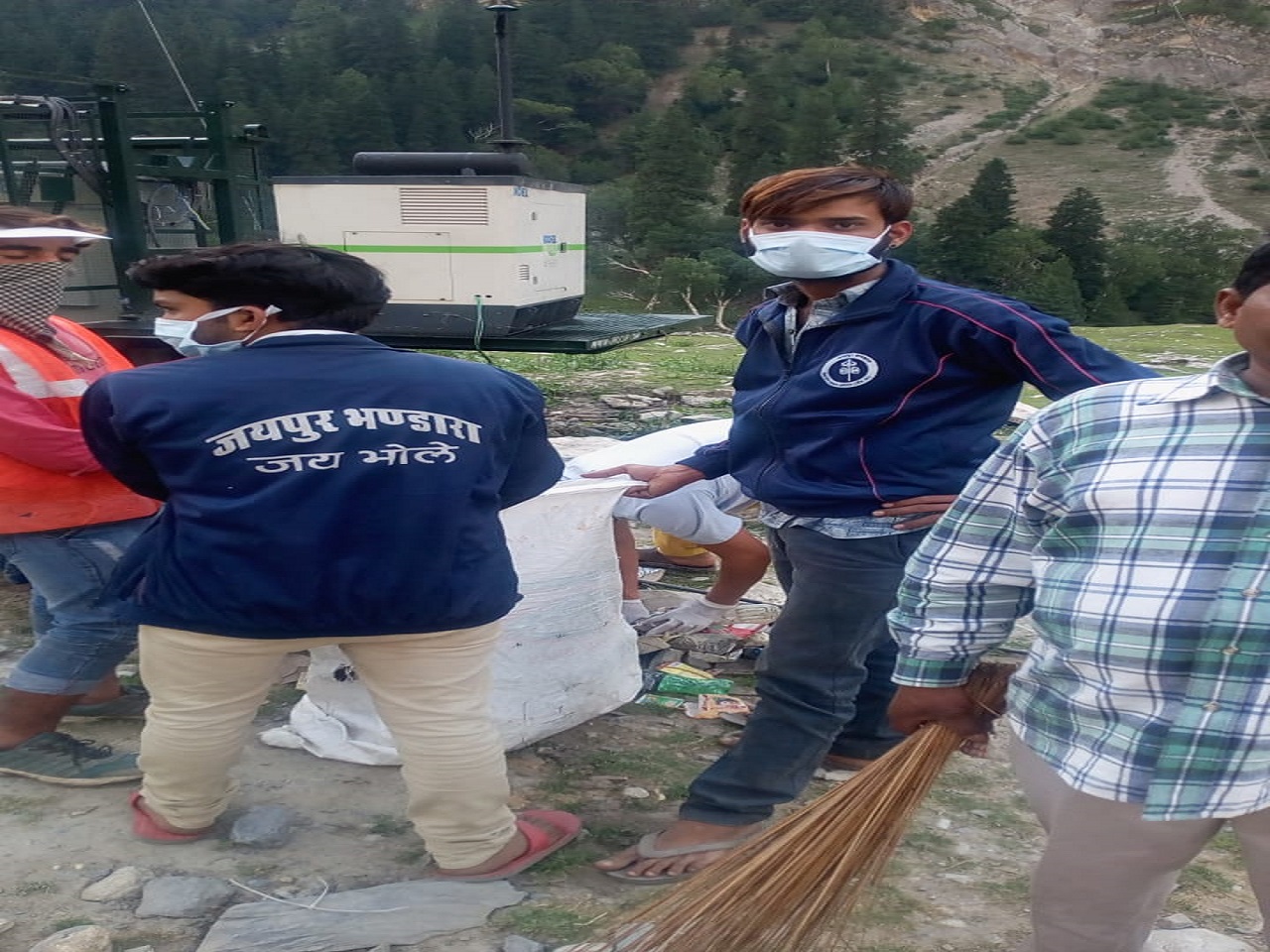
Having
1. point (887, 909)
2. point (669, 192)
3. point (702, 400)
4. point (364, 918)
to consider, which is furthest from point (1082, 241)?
point (364, 918)

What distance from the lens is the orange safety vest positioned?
247cm

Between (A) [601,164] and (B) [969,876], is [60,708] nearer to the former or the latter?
(B) [969,876]

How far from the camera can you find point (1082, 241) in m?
40.1

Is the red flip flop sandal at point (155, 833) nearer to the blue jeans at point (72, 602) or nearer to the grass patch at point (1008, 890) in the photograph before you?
the blue jeans at point (72, 602)

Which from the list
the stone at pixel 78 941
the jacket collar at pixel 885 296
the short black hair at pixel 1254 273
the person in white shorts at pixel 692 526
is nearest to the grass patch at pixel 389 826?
the stone at pixel 78 941

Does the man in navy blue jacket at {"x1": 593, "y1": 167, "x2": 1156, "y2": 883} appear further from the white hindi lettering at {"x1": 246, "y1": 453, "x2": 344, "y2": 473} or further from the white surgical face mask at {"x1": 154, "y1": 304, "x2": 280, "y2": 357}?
the white surgical face mask at {"x1": 154, "y1": 304, "x2": 280, "y2": 357}

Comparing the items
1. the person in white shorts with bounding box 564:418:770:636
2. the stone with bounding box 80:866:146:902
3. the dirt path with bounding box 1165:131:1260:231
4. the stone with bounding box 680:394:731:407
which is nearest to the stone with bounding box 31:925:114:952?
the stone with bounding box 80:866:146:902

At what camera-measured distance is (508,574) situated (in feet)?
7.27

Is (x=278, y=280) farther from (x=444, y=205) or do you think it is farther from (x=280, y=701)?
(x=444, y=205)

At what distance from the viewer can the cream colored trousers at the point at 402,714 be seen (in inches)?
83.7

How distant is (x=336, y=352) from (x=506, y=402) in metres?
0.35

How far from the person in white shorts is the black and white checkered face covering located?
147cm

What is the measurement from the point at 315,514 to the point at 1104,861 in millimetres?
Answer: 1431

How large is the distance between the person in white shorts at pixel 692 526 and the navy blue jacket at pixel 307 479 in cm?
120
